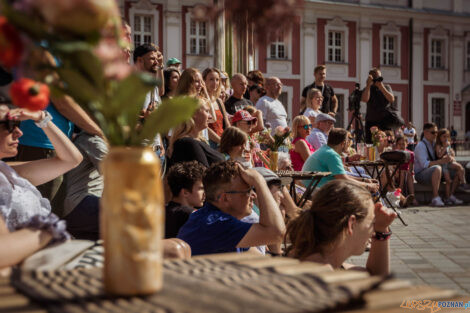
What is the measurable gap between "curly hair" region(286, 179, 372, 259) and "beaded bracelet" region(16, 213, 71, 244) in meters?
1.02

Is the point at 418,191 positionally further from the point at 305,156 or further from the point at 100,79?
the point at 100,79

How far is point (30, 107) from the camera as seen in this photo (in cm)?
122

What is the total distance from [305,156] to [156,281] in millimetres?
6368

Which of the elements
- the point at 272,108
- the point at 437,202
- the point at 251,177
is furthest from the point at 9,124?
the point at 437,202

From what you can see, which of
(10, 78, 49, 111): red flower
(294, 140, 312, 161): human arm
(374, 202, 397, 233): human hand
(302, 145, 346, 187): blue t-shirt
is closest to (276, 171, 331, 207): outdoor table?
(302, 145, 346, 187): blue t-shirt

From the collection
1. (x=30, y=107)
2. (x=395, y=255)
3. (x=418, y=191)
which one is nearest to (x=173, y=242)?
(x=30, y=107)

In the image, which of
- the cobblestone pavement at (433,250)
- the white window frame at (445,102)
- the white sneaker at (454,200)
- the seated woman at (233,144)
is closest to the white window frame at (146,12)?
the white window frame at (445,102)

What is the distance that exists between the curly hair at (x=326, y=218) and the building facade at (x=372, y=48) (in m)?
25.7

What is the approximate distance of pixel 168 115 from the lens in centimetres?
132

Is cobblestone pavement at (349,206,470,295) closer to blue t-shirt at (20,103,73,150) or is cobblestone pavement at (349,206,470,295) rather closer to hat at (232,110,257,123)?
hat at (232,110,257,123)

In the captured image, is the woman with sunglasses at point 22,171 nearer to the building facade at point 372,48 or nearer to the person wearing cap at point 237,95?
the person wearing cap at point 237,95

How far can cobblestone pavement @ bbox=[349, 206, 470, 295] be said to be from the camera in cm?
512

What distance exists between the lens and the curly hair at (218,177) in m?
3.20

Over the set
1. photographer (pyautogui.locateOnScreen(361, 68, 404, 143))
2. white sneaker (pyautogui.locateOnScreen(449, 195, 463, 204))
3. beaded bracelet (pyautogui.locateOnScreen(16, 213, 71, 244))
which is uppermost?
photographer (pyautogui.locateOnScreen(361, 68, 404, 143))
